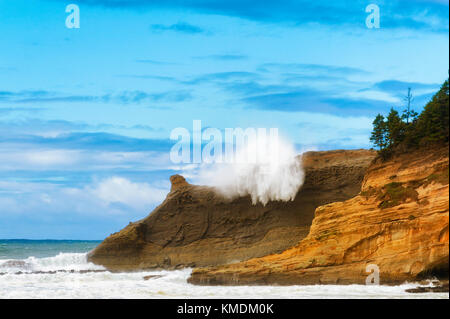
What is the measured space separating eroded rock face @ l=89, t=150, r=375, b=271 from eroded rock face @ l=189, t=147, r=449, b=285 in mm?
5011

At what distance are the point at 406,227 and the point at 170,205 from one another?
1368 cm

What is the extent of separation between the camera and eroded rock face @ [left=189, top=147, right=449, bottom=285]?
78.0 feet

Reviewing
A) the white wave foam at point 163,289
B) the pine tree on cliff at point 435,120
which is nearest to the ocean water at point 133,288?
the white wave foam at point 163,289

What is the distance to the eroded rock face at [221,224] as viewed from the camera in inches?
1278

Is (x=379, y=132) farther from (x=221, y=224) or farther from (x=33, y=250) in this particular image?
(x=33, y=250)

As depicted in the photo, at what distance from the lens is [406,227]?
2431 centimetres

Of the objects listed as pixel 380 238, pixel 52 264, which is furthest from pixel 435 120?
pixel 52 264

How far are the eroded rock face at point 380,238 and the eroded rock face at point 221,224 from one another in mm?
5011

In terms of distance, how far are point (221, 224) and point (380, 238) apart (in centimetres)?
1051

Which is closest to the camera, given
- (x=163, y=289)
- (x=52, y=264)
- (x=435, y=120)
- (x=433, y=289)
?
(x=433, y=289)

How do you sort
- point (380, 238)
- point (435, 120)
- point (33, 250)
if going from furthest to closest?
1. point (33, 250)
2. point (435, 120)
3. point (380, 238)

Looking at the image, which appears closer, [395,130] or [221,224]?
[395,130]

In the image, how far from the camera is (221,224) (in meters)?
33.6

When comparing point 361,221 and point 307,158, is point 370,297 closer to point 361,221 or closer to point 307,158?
point 361,221
